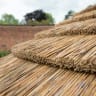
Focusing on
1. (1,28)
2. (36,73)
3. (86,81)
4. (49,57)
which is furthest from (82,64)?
(1,28)

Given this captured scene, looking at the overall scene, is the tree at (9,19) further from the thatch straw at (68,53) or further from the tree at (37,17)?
the thatch straw at (68,53)

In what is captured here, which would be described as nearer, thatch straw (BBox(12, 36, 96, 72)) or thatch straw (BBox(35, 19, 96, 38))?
thatch straw (BBox(12, 36, 96, 72))

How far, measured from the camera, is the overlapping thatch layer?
157 centimetres

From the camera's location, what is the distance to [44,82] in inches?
73.0

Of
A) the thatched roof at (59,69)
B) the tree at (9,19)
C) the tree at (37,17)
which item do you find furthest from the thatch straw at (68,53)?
the tree at (9,19)

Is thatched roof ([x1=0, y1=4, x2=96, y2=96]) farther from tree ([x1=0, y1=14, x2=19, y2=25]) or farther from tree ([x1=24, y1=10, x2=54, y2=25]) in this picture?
tree ([x1=0, y1=14, x2=19, y2=25])

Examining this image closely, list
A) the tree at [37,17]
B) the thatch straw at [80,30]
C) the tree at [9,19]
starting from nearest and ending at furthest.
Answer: the thatch straw at [80,30]
the tree at [37,17]
the tree at [9,19]

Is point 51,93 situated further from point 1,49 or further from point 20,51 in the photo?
point 1,49

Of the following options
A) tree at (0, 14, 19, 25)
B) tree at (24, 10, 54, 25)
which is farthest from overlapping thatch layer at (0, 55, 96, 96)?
tree at (0, 14, 19, 25)

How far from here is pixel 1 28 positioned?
46.5 feet

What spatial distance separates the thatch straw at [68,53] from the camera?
5.20ft

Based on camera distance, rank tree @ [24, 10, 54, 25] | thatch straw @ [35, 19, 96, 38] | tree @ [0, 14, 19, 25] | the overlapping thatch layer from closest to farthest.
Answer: the overlapping thatch layer → thatch straw @ [35, 19, 96, 38] → tree @ [24, 10, 54, 25] → tree @ [0, 14, 19, 25]

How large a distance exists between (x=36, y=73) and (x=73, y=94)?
609 millimetres

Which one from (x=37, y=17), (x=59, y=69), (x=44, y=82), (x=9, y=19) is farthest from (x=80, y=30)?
(x=9, y=19)
